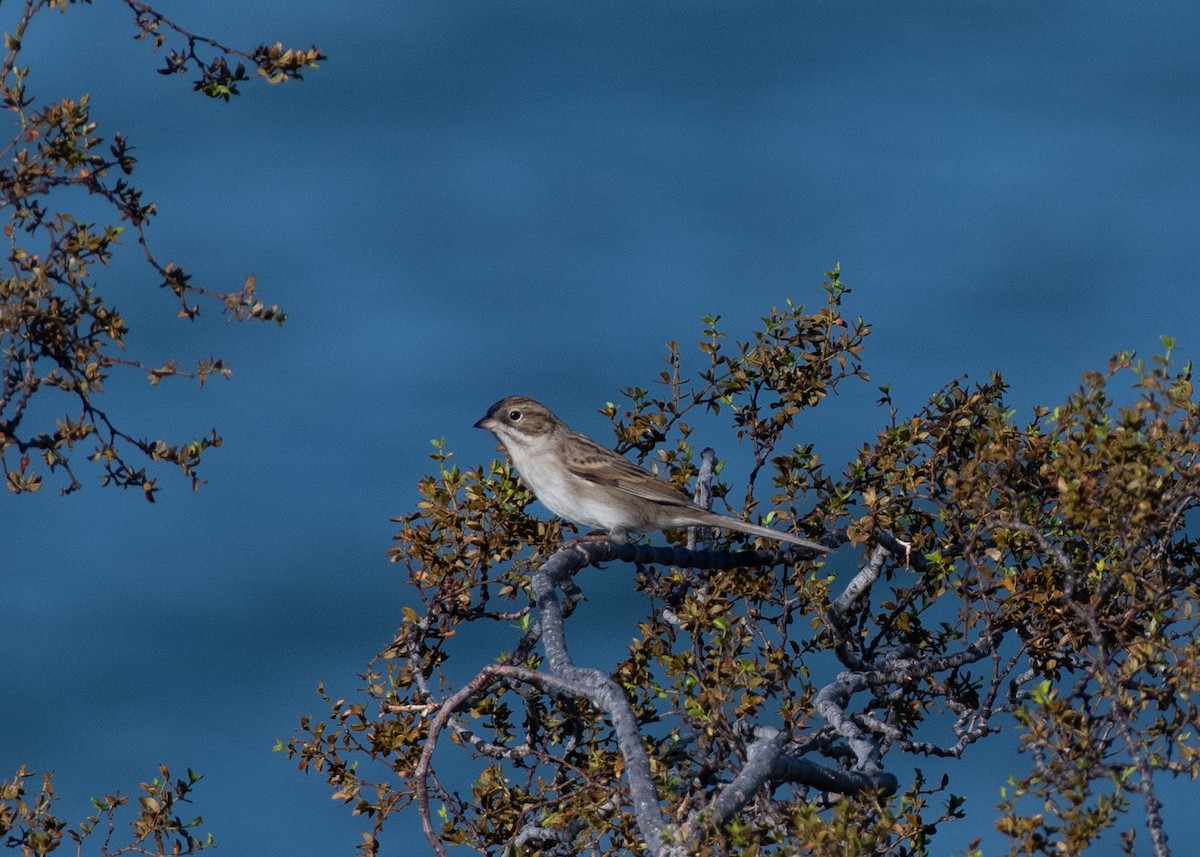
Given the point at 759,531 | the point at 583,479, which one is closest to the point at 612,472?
the point at 583,479

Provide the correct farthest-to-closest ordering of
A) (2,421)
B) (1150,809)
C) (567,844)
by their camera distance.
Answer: (567,844) → (2,421) → (1150,809)

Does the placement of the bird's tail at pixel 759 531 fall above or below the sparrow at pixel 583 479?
below

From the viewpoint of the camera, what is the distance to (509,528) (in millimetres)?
7871

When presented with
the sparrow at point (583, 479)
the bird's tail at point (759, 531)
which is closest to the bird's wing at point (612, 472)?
the sparrow at point (583, 479)

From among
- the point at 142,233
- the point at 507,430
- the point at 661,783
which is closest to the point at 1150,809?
the point at 661,783

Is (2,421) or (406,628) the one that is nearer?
Result: (2,421)

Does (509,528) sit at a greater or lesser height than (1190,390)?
greater

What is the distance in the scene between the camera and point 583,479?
31.6ft

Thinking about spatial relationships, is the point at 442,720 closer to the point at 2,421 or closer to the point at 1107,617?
the point at 2,421

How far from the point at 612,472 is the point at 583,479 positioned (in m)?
0.37

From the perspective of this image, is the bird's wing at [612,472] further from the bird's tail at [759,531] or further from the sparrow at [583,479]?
the bird's tail at [759,531]

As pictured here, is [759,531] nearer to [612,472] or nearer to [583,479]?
[583,479]

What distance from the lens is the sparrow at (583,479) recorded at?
9.19m

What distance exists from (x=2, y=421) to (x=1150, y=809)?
4.43 meters
